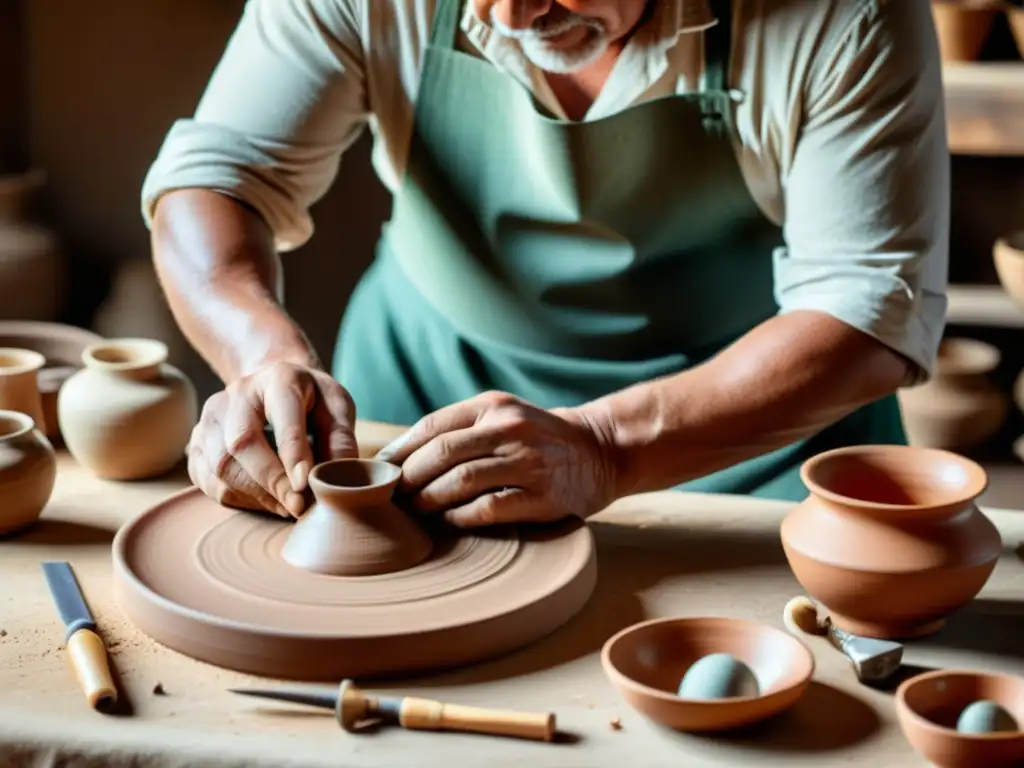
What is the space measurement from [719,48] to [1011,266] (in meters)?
2.46

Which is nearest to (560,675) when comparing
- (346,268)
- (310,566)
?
(310,566)

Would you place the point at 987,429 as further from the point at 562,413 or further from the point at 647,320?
the point at 562,413

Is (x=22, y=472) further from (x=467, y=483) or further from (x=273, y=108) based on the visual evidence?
(x=273, y=108)

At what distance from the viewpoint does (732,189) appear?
223 cm

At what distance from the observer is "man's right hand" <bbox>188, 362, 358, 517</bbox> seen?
5.92 feet

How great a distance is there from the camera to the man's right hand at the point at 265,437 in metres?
1.81

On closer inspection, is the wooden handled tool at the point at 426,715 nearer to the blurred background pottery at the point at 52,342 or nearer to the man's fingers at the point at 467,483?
the man's fingers at the point at 467,483

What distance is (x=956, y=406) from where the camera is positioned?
4430 millimetres

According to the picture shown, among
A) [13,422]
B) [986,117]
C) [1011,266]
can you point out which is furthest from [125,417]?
[1011,266]

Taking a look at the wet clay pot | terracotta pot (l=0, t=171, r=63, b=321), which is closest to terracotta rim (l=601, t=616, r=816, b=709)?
the wet clay pot

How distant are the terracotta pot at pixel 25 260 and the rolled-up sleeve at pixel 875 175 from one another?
287cm

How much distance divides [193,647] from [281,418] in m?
0.36

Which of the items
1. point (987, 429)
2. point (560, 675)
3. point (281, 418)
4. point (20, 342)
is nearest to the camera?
point (560, 675)

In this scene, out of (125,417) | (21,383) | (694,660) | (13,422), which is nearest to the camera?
(694,660)
